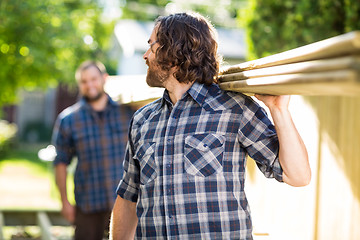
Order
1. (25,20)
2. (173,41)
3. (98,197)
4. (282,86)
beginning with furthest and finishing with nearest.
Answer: (25,20), (98,197), (173,41), (282,86)

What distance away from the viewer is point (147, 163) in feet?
8.14

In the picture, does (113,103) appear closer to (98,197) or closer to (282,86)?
(98,197)

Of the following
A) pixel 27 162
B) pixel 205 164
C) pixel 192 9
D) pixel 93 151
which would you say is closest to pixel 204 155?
pixel 205 164

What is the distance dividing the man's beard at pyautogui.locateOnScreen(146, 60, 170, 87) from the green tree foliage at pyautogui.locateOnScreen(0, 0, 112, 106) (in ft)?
18.4

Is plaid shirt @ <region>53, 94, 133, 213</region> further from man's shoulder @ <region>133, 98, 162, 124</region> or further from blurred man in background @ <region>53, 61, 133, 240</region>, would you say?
man's shoulder @ <region>133, 98, 162, 124</region>

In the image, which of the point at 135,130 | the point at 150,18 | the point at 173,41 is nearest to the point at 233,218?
the point at 135,130

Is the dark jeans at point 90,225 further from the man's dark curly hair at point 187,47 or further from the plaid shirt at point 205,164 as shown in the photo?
the man's dark curly hair at point 187,47

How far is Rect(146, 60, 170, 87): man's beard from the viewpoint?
99.6 inches

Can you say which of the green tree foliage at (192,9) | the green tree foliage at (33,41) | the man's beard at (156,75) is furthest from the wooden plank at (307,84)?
the green tree foliage at (192,9)

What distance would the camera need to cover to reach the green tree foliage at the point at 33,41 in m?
7.96

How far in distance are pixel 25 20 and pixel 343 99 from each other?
6166 millimetres

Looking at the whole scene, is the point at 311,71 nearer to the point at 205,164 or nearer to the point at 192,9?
the point at 205,164

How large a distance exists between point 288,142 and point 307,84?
530mm

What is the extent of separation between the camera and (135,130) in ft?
8.62
